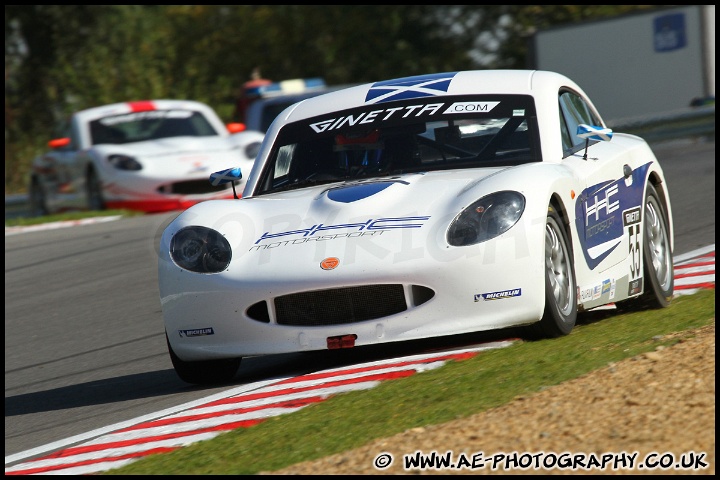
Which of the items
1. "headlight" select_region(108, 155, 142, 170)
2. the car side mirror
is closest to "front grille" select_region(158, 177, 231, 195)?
"headlight" select_region(108, 155, 142, 170)

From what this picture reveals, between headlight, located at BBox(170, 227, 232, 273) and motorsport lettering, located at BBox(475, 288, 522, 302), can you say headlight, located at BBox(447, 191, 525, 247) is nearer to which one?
motorsport lettering, located at BBox(475, 288, 522, 302)

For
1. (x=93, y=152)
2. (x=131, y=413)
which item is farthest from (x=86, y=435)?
(x=93, y=152)

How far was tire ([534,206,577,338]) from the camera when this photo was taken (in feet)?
19.7

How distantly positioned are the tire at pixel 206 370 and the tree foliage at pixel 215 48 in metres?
25.1

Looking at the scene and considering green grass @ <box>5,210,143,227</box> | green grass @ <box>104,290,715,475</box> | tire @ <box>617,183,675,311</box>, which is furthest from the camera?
green grass @ <box>5,210,143,227</box>

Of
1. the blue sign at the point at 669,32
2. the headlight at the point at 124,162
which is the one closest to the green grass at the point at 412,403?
the headlight at the point at 124,162

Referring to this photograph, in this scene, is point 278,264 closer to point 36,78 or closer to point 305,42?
point 36,78

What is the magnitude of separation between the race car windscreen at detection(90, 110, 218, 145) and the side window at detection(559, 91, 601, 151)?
990cm

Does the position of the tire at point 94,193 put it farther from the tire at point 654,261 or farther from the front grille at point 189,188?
the tire at point 654,261

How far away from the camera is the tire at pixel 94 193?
16484 millimetres

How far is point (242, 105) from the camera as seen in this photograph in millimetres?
23969

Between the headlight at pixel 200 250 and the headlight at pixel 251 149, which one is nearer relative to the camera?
the headlight at pixel 200 250

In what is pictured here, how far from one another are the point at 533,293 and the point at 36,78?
30.8 m

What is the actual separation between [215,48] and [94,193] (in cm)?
2579
